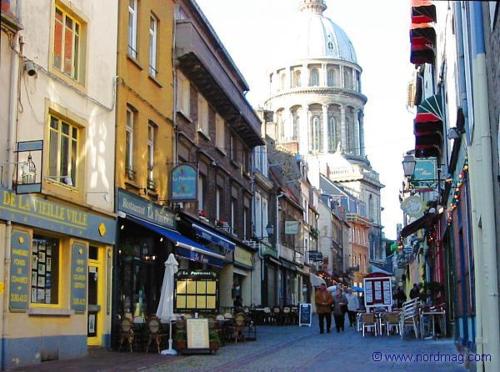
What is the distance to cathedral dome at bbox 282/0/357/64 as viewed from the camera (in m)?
116

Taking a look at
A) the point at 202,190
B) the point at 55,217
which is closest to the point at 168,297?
the point at 55,217

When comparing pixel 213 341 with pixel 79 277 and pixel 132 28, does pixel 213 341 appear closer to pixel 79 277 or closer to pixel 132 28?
pixel 79 277

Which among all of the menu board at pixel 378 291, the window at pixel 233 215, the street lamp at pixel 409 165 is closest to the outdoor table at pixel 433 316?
the street lamp at pixel 409 165

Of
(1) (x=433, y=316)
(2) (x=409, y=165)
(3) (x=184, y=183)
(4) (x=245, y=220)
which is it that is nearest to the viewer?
(2) (x=409, y=165)

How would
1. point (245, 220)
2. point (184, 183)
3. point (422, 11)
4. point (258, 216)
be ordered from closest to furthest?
point (422, 11) → point (184, 183) → point (245, 220) → point (258, 216)

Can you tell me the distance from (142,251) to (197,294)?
3117 mm

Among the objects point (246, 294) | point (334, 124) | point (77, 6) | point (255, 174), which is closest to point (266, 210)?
point (255, 174)

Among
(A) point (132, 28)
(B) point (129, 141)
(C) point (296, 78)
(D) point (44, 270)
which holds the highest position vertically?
(C) point (296, 78)

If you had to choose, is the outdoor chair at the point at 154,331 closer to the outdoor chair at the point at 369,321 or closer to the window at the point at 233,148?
the outdoor chair at the point at 369,321

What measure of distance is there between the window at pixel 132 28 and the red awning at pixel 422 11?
747 cm

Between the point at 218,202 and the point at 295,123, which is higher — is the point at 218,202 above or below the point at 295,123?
below

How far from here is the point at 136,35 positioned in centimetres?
2178

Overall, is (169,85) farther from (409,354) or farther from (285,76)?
(285,76)

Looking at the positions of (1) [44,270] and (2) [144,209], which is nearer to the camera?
(1) [44,270]
